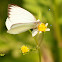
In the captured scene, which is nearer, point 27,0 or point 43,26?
point 43,26

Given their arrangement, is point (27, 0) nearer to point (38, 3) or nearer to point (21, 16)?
point (38, 3)

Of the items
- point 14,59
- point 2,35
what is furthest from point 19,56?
point 2,35

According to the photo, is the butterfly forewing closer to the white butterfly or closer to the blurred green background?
the white butterfly

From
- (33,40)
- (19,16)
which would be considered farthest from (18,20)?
(33,40)

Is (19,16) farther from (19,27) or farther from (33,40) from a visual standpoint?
(33,40)

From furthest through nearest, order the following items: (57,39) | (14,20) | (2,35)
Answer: (57,39), (2,35), (14,20)
